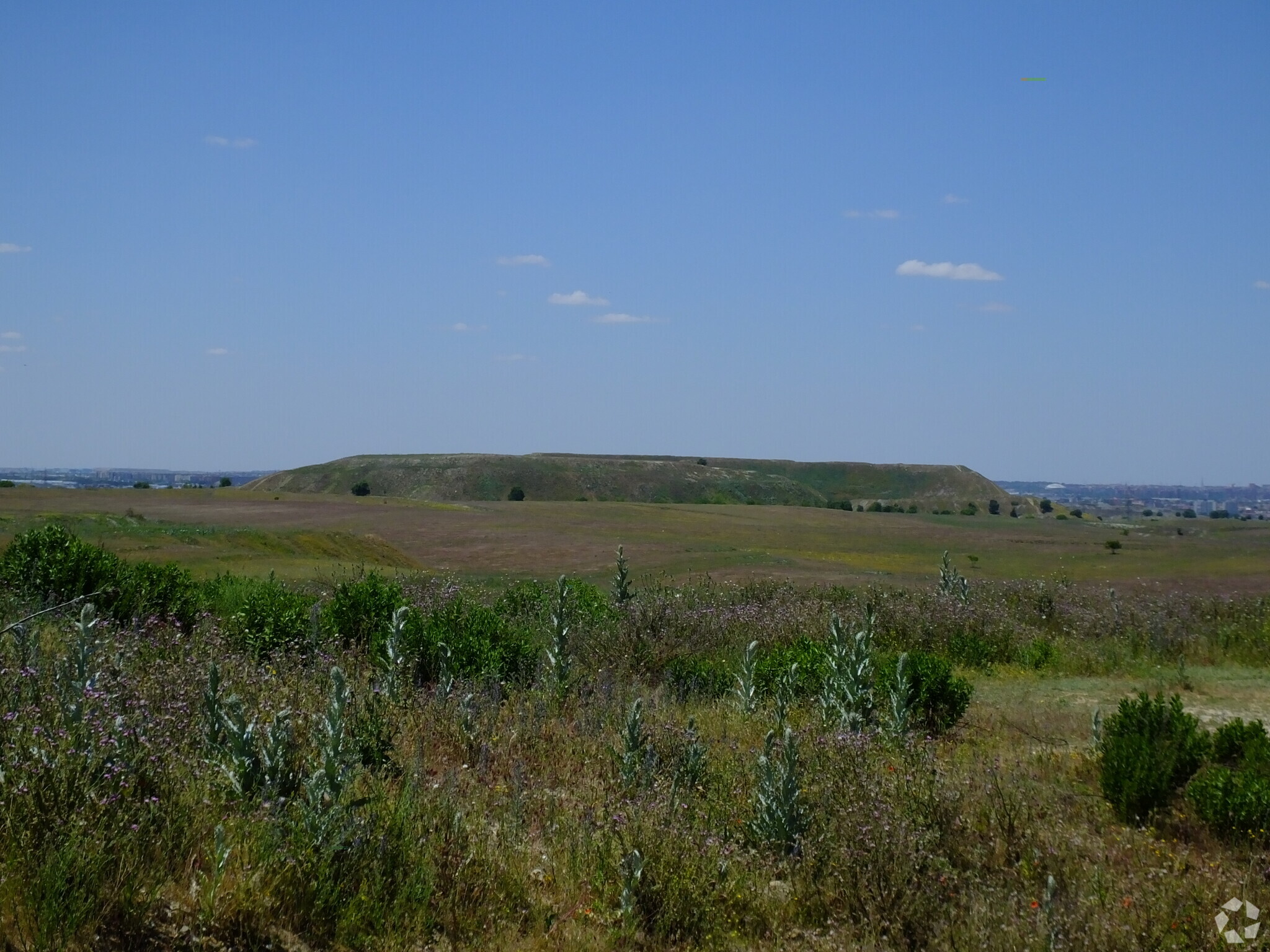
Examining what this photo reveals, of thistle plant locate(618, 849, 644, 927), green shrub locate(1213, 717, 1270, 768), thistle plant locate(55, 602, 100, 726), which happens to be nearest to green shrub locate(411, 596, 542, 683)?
thistle plant locate(55, 602, 100, 726)

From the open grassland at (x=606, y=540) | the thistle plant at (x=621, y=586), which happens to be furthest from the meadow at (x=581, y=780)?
the open grassland at (x=606, y=540)

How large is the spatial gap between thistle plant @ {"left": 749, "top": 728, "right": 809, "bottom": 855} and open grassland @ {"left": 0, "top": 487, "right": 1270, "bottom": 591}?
54.3 ft

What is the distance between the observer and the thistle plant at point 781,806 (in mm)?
5305

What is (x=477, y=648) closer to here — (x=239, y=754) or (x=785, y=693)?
(x=785, y=693)

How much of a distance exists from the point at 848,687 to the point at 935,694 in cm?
144

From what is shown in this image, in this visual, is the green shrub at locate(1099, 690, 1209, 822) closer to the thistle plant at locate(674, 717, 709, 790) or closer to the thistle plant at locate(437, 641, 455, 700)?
the thistle plant at locate(674, 717, 709, 790)

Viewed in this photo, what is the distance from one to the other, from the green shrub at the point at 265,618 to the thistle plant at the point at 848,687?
453 centimetres

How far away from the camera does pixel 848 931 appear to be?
15.3 feet

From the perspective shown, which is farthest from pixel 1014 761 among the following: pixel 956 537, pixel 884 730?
pixel 956 537

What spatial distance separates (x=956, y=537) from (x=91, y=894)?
48640mm

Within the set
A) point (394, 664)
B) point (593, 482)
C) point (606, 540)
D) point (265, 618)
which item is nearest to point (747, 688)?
point (394, 664)

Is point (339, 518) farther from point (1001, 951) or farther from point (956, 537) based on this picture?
point (1001, 951)

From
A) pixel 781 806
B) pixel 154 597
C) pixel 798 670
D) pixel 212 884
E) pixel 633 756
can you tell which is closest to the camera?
pixel 212 884

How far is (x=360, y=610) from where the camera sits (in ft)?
37.3
